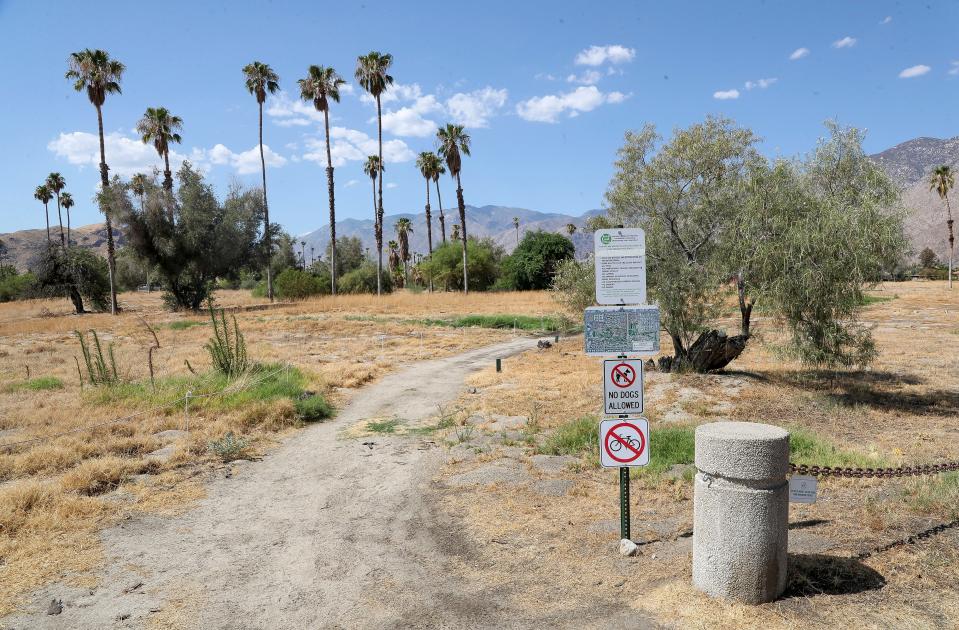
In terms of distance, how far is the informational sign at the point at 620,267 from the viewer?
5.34 metres

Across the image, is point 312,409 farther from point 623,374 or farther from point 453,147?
point 453,147

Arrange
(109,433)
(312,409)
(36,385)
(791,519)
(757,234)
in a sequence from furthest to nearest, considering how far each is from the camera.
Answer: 1. (36,385)
2. (757,234)
3. (312,409)
4. (109,433)
5. (791,519)

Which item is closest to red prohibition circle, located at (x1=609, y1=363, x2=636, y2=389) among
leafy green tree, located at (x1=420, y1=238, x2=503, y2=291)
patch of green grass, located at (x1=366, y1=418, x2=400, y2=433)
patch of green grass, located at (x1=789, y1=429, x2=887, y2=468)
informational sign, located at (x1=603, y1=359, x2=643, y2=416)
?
informational sign, located at (x1=603, y1=359, x2=643, y2=416)

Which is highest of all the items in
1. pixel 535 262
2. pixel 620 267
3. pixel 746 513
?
pixel 535 262

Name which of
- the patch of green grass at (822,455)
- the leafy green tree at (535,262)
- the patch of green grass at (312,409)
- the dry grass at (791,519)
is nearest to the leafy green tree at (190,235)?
the leafy green tree at (535,262)

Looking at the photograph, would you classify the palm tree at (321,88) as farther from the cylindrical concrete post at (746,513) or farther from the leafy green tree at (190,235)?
the cylindrical concrete post at (746,513)

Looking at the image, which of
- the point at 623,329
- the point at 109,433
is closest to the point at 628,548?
the point at 623,329

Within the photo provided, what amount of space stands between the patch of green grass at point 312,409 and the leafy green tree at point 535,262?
50.3 meters

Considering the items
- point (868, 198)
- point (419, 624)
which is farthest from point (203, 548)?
point (868, 198)

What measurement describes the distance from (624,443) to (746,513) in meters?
1.32

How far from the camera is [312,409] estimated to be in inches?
476

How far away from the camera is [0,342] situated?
1071 inches

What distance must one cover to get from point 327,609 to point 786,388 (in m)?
Answer: 12.2

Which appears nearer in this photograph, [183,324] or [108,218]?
[183,324]
